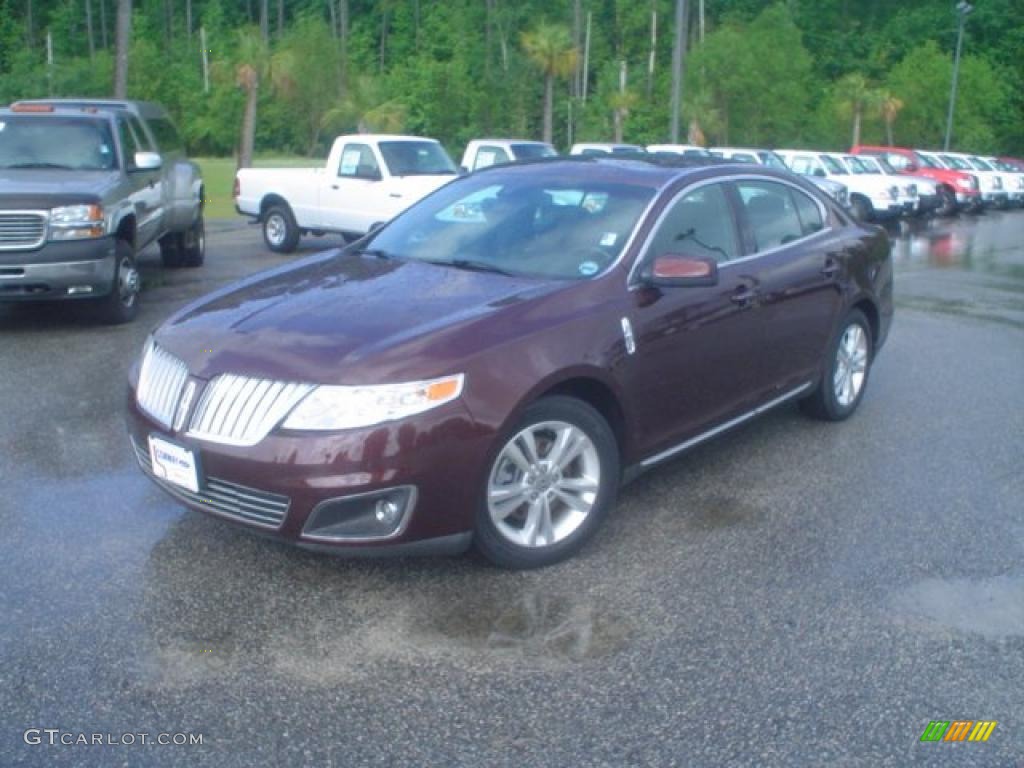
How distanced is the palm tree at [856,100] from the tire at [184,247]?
43.9 meters

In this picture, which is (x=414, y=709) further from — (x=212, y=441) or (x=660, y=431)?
(x=660, y=431)

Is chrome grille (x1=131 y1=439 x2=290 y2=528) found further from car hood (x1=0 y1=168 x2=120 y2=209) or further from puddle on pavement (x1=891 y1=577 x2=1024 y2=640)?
car hood (x1=0 y1=168 x2=120 y2=209)

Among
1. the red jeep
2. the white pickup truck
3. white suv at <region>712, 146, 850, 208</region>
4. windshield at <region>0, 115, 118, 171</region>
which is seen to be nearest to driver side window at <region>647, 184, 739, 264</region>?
windshield at <region>0, 115, 118, 171</region>

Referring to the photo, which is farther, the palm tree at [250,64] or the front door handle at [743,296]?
the palm tree at [250,64]

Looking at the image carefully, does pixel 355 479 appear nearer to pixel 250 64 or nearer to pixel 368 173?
pixel 368 173

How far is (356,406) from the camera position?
4188mm

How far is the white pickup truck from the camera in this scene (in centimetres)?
1524

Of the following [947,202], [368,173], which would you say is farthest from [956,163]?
[368,173]

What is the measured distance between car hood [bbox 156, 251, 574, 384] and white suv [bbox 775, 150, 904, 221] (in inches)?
788

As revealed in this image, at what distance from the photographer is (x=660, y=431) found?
17.2 feet

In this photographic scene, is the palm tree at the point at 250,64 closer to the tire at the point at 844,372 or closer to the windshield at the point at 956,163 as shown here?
the windshield at the point at 956,163

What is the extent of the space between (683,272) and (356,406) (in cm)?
167

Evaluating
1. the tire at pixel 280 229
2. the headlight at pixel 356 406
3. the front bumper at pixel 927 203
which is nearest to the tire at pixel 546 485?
the headlight at pixel 356 406

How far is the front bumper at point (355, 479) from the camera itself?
4.14 m
